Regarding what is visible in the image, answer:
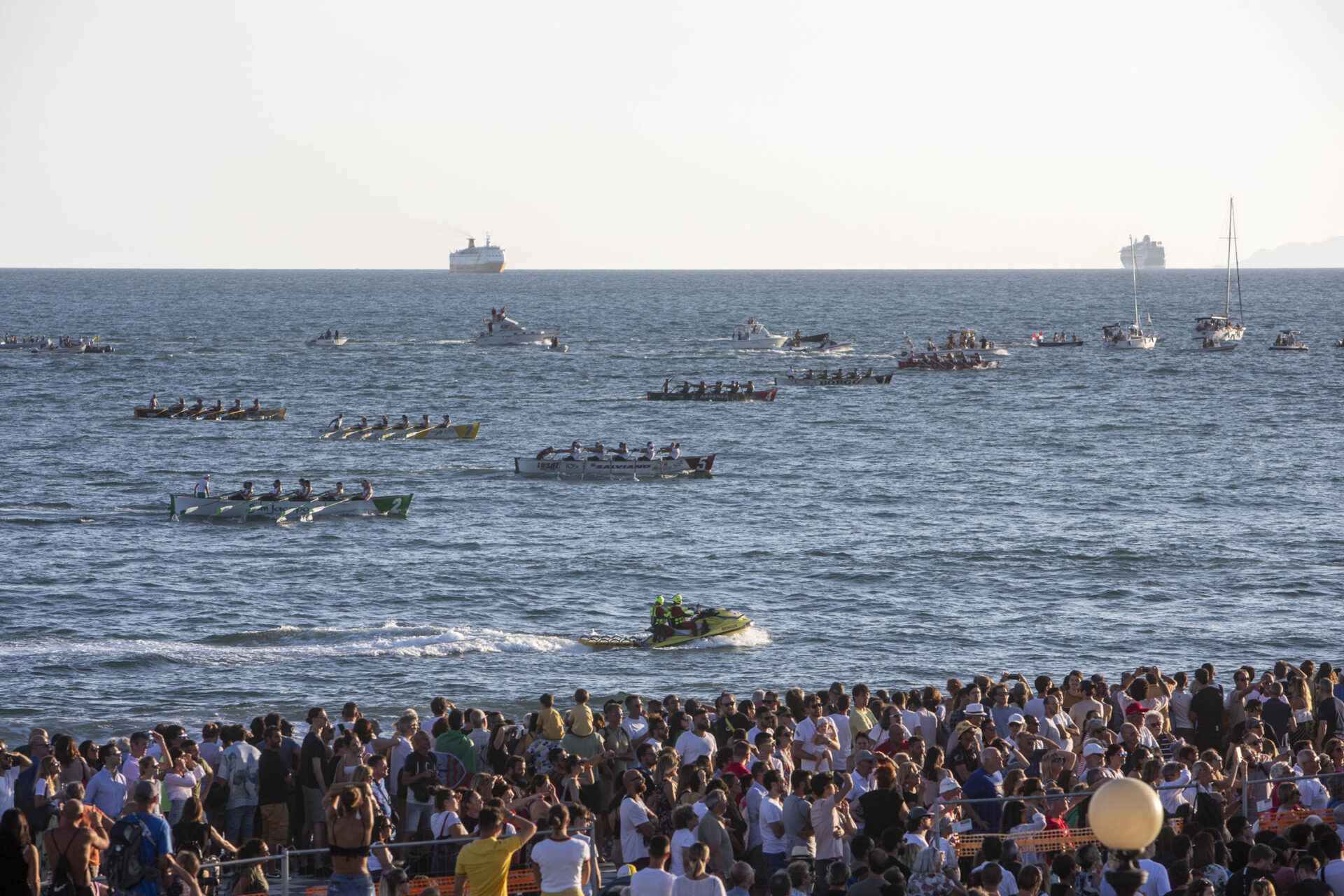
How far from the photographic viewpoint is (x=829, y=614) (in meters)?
33.6

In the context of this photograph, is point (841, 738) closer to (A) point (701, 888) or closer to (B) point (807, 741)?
(B) point (807, 741)

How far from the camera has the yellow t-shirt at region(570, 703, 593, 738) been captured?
1348 centimetres

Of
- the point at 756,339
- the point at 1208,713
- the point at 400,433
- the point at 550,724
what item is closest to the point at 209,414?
the point at 400,433

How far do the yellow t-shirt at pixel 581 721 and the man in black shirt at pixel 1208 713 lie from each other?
6746 mm

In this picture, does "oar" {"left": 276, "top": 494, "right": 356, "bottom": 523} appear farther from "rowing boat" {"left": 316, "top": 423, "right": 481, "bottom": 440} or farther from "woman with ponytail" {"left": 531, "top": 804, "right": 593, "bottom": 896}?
"woman with ponytail" {"left": 531, "top": 804, "right": 593, "bottom": 896}

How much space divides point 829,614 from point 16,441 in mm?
45241

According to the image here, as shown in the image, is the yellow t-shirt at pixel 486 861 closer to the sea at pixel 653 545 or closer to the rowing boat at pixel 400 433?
the sea at pixel 653 545

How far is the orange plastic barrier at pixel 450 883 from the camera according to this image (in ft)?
35.0

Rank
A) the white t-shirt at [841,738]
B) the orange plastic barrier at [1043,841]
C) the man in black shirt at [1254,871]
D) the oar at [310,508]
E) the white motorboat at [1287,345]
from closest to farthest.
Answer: the man in black shirt at [1254,871] → the orange plastic barrier at [1043,841] → the white t-shirt at [841,738] → the oar at [310,508] → the white motorboat at [1287,345]

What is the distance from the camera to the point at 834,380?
292 feet

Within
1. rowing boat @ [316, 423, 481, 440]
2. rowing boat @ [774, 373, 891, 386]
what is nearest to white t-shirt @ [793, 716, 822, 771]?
rowing boat @ [316, 423, 481, 440]

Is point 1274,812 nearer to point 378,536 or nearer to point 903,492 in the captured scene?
point 378,536

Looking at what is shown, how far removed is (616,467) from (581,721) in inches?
1580

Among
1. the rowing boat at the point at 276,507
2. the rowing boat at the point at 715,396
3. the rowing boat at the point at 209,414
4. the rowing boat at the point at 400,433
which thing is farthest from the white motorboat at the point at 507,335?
the rowing boat at the point at 276,507
